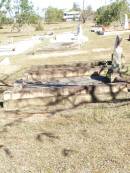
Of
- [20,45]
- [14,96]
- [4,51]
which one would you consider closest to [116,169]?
[14,96]

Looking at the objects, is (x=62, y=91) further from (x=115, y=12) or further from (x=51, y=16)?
(x=51, y=16)

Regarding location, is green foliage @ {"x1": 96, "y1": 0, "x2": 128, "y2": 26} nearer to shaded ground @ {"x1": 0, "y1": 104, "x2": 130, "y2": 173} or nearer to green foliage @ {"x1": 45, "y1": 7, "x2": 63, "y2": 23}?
shaded ground @ {"x1": 0, "y1": 104, "x2": 130, "y2": 173}

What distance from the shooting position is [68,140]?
7312 millimetres

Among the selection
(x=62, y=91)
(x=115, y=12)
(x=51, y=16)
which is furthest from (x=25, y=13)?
(x=51, y=16)

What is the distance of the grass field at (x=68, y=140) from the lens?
6.21 m

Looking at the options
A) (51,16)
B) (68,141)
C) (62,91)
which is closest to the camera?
(68,141)

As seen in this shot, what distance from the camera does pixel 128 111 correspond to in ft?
28.7

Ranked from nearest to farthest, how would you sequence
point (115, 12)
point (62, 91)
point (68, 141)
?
point (68, 141) < point (62, 91) < point (115, 12)

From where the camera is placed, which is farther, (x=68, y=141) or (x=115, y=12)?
(x=115, y=12)

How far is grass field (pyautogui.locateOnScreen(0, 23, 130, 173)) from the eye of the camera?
6.21 meters

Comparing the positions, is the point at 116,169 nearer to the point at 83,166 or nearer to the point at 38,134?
the point at 83,166

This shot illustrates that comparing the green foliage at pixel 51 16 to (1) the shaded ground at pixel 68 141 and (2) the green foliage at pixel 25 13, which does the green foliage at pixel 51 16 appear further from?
(1) the shaded ground at pixel 68 141

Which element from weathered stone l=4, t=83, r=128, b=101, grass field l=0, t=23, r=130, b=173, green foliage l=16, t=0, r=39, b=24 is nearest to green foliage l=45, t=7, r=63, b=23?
green foliage l=16, t=0, r=39, b=24

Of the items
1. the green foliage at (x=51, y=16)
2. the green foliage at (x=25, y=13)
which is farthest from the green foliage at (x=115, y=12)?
the green foliage at (x=51, y=16)
